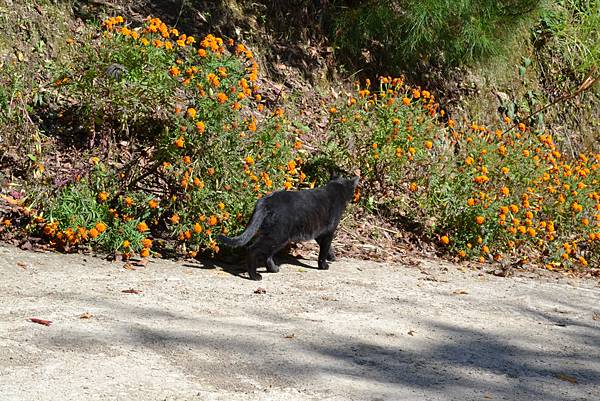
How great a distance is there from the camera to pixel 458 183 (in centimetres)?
830

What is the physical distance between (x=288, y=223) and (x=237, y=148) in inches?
34.1

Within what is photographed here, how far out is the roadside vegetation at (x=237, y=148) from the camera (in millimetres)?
6484

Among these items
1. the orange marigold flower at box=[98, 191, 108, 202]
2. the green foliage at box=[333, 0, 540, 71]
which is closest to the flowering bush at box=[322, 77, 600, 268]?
the green foliage at box=[333, 0, 540, 71]

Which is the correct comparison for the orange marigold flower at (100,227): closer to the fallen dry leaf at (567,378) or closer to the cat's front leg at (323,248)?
the cat's front leg at (323,248)

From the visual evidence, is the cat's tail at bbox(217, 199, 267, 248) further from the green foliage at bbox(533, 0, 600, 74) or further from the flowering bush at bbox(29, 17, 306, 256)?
the green foliage at bbox(533, 0, 600, 74)

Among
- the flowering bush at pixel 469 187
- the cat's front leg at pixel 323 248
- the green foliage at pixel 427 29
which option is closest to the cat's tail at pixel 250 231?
the cat's front leg at pixel 323 248

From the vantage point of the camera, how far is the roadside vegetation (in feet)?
21.3

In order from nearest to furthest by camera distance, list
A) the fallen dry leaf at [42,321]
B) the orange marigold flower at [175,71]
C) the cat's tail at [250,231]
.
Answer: the fallen dry leaf at [42,321] → the cat's tail at [250,231] → the orange marigold flower at [175,71]

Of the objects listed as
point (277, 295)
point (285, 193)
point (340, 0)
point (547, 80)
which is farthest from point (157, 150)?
point (547, 80)

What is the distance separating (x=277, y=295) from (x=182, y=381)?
1.99 m

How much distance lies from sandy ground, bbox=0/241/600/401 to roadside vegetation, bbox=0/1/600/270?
1.86ft

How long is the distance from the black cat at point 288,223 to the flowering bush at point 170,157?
1.05ft

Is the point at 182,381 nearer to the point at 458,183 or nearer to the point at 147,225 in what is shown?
the point at 147,225

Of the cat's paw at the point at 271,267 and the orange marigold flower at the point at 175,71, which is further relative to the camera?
the orange marigold flower at the point at 175,71
